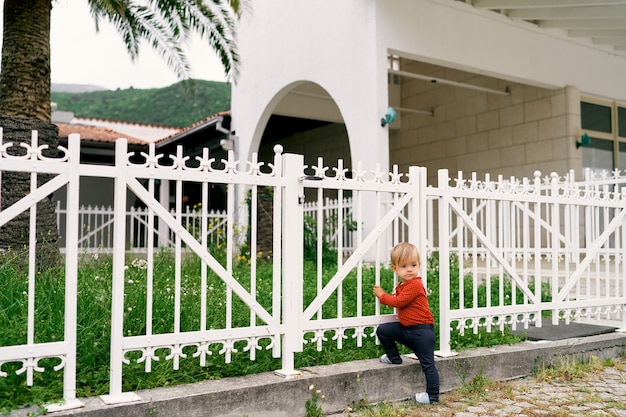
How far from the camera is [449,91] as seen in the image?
1420cm

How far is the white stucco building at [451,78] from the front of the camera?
1005 cm

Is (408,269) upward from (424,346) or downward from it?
upward

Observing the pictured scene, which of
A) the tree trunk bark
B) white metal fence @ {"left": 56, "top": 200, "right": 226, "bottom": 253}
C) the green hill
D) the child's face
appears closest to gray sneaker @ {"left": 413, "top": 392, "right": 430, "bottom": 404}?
the child's face

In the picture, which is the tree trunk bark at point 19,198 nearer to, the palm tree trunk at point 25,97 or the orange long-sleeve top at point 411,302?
the palm tree trunk at point 25,97

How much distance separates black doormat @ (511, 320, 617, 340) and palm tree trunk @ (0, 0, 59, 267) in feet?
13.4

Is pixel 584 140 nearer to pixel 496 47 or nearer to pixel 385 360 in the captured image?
pixel 496 47

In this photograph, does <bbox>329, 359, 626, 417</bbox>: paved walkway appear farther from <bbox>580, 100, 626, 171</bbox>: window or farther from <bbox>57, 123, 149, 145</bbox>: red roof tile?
<bbox>57, 123, 149, 145</bbox>: red roof tile

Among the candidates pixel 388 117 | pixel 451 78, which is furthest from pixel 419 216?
pixel 451 78

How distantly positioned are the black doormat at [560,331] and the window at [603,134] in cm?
745

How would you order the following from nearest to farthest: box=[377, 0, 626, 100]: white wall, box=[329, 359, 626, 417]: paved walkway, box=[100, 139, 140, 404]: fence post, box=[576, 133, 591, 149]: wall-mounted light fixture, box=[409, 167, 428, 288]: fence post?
box=[100, 139, 140, 404]: fence post, box=[329, 359, 626, 417]: paved walkway, box=[409, 167, 428, 288]: fence post, box=[377, 0, 626, 100]: white wall, box=[576, 133, 591, 149]: wall-mounted light fixture

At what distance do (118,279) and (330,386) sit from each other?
1.38 metres

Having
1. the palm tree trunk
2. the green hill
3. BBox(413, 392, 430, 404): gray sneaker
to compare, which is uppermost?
the green hill

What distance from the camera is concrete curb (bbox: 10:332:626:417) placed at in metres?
3.13

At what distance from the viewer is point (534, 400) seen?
3988mm
